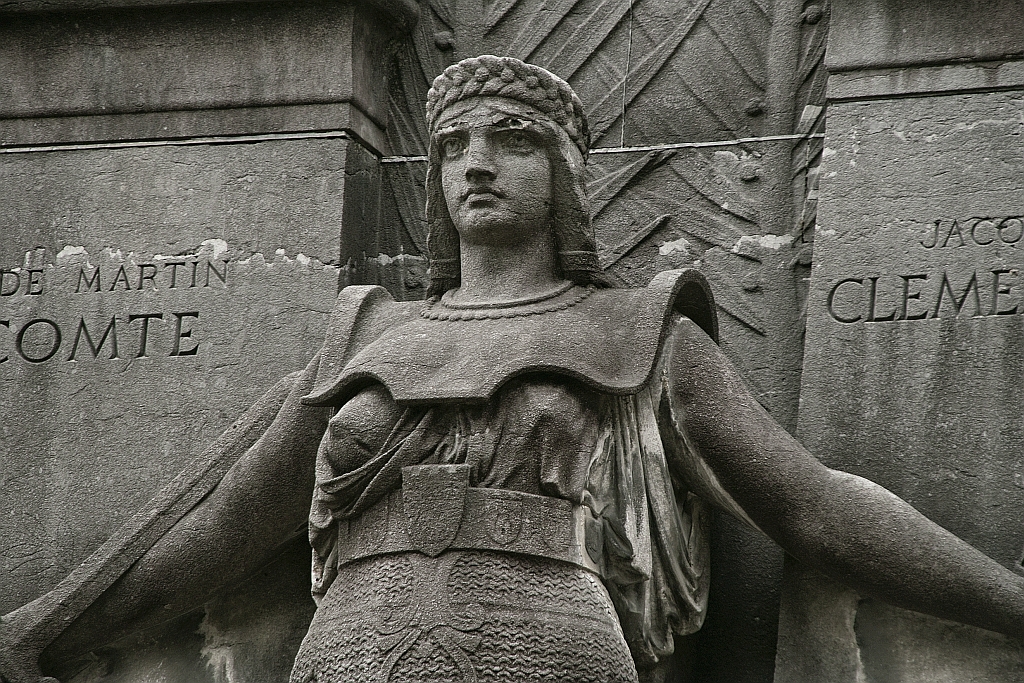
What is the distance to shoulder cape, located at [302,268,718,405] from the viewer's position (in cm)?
696

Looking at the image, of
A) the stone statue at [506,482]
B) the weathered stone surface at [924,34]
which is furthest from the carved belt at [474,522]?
the weathered stone surface at [924,34]

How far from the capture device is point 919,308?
7762 mm

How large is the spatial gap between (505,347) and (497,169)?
1.97 feet

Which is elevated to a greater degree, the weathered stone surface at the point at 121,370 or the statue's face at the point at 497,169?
the statue's face at the point at 497,169

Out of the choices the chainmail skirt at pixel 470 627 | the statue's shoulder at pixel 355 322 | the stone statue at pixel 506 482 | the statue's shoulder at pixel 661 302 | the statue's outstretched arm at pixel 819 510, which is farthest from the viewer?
the statue's shoulder at pixel 355 322

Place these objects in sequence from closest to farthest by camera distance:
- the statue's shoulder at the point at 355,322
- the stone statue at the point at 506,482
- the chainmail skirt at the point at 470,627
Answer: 1. the chainmail skirt at the point at 470,627
2. the stone statue at the point at 506,482
3. the statue's shoulder at the point at 355,322

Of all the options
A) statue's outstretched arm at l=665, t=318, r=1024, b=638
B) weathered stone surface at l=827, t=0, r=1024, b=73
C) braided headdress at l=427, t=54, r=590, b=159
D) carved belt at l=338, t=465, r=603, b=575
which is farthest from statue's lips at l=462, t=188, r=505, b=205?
weathered stone surface at l=827, t=0, r=1024, b=73

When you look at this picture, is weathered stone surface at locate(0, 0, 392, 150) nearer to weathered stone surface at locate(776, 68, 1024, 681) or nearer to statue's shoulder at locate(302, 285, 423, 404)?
statue's shoulder at locate(302, 285, 423, 404)

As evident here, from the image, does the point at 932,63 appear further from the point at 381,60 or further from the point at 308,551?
the point at 308,551

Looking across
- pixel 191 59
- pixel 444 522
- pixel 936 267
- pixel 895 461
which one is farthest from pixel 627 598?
pixel 191 59

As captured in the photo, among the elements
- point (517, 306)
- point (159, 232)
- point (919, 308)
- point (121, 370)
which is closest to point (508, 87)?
point (517, 306)

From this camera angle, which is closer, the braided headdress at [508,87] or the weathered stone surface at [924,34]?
the braided headdress at [508,87]

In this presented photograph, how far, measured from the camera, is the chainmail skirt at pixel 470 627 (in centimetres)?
659

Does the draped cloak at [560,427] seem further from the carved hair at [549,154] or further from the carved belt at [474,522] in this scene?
the carved hair at [549,154]
